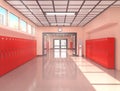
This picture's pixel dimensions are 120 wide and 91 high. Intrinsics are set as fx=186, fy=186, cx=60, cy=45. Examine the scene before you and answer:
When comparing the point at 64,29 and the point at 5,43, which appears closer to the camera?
the point at 5,43

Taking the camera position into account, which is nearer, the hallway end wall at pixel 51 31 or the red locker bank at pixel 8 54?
the red locker bank at pixel 8 54

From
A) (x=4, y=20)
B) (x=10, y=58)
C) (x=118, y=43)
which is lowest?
(x=10, y=58)

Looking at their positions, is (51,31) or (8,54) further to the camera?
(51,31)

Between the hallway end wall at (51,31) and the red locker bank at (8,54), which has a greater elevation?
the hallway end wall at (51,31)

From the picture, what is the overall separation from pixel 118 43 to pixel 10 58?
19.4 ft

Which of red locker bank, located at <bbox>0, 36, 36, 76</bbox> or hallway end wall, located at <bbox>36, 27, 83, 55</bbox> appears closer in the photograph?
red locker bank, located at <bbox>0, 36, 36, 76</bbox>

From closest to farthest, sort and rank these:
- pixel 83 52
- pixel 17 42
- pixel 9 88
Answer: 1. pixel 9 88
2. pixel 17 42
3. pixel 83 52

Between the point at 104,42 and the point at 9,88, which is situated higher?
the point at 104,42

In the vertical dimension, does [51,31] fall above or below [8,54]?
above

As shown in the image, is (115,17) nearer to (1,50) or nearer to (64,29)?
(1,50)

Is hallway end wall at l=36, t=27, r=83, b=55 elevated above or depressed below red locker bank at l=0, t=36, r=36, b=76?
above

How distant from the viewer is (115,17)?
10375 millimetres

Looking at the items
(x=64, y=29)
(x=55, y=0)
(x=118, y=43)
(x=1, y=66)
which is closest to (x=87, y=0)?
(x=55, y=0)

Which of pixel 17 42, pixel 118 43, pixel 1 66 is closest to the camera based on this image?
pixel 1 66
